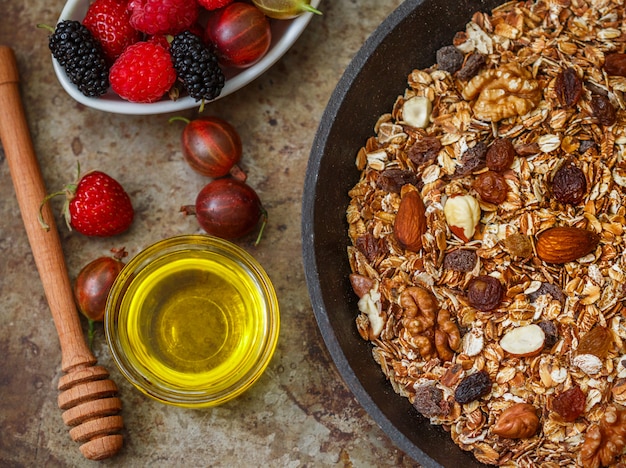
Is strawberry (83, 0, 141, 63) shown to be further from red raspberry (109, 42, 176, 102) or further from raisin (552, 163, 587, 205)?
raisin (552, 163, 587, 205)

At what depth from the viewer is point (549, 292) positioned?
1.09 metres

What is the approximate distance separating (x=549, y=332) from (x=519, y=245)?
0.13 metres

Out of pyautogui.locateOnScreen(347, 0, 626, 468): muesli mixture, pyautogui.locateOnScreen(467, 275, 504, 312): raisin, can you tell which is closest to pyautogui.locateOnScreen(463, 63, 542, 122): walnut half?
pyautogui.locateOnScreen(347, 0, 626, 468): muesli mixture

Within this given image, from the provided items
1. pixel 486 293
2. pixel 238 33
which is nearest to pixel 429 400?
pixel 486 293

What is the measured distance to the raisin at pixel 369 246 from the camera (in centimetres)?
116

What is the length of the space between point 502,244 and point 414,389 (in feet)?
0.80

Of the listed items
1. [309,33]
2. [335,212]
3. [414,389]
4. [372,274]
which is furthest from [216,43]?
[414,389]

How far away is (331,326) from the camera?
1.09 meters

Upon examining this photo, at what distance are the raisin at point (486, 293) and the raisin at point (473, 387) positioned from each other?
0.09m

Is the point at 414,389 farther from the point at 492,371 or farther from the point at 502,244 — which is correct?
the point at 502,244

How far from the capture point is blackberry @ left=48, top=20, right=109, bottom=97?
3.85 ft

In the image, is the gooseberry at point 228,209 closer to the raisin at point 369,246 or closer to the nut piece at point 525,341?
the raisin at point 369,246

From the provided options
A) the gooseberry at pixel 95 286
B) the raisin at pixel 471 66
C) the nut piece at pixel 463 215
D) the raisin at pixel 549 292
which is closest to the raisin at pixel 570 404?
the raisin at pixel 549 292

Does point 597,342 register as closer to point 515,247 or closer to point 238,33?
A: point 515,247
